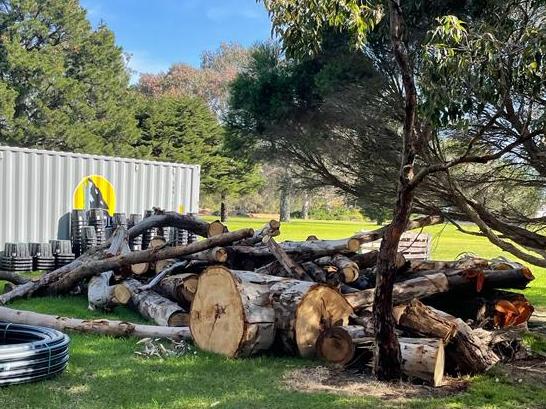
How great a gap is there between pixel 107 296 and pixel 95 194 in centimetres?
560

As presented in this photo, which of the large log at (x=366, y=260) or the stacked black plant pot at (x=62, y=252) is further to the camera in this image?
the stacked black plant pot at (x=62, y=252)

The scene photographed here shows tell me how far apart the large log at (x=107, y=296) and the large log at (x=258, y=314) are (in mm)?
2050

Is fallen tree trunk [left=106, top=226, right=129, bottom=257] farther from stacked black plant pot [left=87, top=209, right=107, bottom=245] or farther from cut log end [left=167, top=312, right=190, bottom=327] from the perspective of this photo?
stacked black plant pot [left=87, top=209, right=107, bottom=245]

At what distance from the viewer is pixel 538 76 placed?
14.1ft

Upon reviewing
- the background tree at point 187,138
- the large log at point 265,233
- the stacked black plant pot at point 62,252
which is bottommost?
the stacked black plant pot at point 62,252

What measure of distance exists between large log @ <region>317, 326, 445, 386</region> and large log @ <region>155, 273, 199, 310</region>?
7.11 ft

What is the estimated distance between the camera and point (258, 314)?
599 centimetres

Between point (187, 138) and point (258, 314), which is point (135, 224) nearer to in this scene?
point (258, 314)

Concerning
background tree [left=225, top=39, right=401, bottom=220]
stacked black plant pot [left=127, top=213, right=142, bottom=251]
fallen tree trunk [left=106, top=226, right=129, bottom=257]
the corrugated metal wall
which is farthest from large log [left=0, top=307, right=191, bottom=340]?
the corrugated metal wall

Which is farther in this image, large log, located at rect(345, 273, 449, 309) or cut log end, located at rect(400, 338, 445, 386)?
large log, located at rect(345, 273, 449, 309)

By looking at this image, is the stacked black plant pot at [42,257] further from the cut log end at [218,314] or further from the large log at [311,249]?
the cut log end at [218,314]

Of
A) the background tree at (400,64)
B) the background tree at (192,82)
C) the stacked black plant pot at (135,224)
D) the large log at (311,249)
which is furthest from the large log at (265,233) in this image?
the background tree at (192,82)

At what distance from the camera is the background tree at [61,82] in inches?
1261

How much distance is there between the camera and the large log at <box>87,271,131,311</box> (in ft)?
26.7
